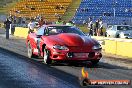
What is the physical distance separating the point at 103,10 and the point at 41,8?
11.9m

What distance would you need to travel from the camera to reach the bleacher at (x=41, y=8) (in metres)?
60.7

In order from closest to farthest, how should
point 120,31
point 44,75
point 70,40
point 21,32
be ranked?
1. point 44,75
2. point 70,40
3. point 120,31
4. point 21,32

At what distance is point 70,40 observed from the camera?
1249 centimetres

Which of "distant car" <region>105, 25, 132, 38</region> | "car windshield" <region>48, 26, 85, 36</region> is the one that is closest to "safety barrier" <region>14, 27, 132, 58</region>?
"car windshield" <region>48, 26, 85, 36</region>

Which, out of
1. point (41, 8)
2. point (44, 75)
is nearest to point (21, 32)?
point (44, 75)

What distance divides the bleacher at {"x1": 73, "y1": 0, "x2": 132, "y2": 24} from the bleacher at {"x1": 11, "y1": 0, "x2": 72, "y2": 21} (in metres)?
4.51

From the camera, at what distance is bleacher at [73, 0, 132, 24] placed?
53444mm

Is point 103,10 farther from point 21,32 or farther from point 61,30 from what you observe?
point 61,30

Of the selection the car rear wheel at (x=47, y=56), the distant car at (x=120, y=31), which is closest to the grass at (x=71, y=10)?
the distant car at (x=120, y=31)

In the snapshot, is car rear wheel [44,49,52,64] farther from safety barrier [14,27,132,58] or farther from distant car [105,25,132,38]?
distant car [105,25,132,38]

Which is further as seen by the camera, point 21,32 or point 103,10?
point 103,10

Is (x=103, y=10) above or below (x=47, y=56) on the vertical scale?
above

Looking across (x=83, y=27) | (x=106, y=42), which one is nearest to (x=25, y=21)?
(x=83, y=27)

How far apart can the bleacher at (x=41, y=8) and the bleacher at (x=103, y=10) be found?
178 inches
